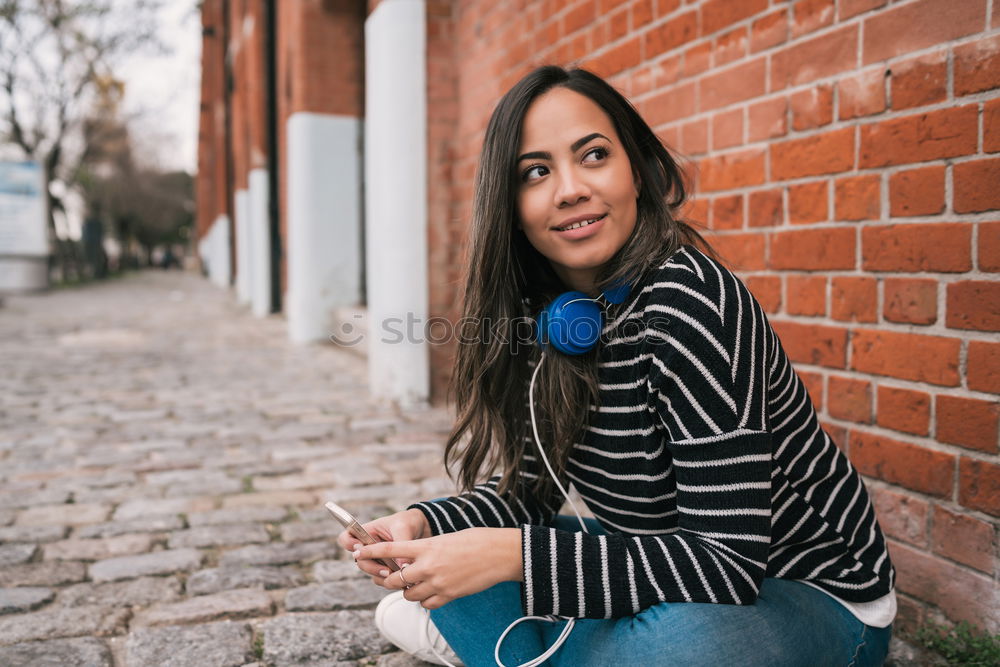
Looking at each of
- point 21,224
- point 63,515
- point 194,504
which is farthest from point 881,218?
point 21,224

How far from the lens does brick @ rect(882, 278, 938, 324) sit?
82.7 inches

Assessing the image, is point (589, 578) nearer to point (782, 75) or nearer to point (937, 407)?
point (937, 407)

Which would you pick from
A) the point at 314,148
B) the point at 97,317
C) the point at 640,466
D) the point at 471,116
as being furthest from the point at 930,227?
the point at 97,317

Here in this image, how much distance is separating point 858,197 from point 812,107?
34 centimetres

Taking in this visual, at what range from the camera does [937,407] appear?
209 centimetres

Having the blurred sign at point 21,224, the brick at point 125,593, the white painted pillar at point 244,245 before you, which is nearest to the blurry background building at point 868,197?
the brick at point 125,593

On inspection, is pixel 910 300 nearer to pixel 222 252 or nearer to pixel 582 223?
pixel 582 223

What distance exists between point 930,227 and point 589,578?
1.31 meters

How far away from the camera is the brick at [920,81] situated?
2041 mm

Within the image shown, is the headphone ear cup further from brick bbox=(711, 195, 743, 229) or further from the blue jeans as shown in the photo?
brick bbox=(711, 195, 743, 229)

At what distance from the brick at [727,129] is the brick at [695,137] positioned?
5 centimetres

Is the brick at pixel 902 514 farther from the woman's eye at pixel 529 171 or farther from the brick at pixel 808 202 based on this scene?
the woman's eye at pixel 529 171

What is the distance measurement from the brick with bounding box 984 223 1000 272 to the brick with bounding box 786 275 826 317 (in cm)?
54

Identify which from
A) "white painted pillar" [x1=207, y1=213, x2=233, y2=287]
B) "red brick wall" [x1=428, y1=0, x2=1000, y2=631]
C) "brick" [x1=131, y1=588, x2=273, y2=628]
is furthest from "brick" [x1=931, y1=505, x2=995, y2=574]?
"white painted pillar" [x1=207, y1=213, x2=233, y2=287]
